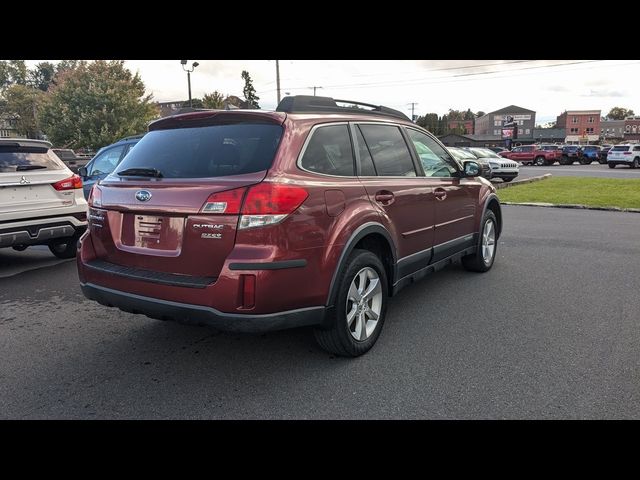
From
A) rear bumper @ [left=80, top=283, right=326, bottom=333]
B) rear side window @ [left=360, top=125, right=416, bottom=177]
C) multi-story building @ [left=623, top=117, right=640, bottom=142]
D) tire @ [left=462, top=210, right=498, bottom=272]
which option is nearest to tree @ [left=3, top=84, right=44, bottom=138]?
tire @ [left=462, top=210, right=498, bottom=272]

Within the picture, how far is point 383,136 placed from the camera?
4.08 meters

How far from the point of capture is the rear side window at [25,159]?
5.76 meters

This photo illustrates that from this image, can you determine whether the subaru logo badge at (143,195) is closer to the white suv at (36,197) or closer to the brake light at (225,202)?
the brake light at (225,202)

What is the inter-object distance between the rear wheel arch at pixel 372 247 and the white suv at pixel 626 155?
33833mm

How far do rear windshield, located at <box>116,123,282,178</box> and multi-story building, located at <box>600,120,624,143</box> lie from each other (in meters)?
138

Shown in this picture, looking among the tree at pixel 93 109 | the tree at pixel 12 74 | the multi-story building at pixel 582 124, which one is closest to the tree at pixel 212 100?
the tree at pixel 93 109

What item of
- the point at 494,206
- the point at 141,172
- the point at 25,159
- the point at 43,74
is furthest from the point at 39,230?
the point at 43,74

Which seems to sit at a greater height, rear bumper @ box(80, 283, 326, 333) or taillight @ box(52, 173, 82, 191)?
taillight @ box(52, 173, 82, 191)

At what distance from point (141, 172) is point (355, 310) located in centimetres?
181

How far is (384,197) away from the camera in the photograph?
12.2 ft

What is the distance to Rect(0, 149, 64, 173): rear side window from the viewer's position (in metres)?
5.76

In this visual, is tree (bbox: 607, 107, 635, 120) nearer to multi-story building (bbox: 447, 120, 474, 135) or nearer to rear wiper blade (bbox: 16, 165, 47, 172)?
multi-story building (bbox: 447, 120, 474, 135)

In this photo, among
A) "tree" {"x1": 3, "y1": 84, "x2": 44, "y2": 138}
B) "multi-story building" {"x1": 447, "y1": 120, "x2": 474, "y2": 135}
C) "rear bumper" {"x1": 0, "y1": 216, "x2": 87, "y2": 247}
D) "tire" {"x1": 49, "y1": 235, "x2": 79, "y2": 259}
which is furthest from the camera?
"multi-story building" {"x1": 447, "y1": 120, "x2": 474, "y2": 135}
